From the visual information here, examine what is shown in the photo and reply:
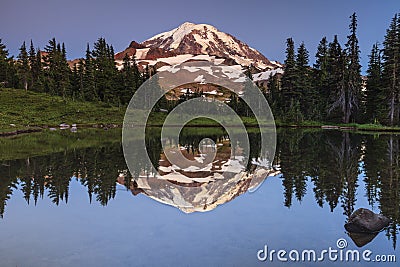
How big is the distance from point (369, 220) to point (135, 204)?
6890 millimetres

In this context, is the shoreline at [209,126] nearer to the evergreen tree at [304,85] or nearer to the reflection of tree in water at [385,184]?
the evergreen tree at [304,85]

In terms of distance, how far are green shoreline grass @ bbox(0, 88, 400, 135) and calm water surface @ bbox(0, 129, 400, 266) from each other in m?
35.6

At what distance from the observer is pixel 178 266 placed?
22.4 ft

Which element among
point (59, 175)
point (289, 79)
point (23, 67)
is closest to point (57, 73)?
point (23, 67)

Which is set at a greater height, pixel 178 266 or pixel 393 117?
pixel 393 117

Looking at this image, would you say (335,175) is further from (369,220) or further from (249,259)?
(249,259)

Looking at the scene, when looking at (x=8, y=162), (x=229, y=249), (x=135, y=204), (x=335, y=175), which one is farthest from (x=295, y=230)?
(x=8, y=162)

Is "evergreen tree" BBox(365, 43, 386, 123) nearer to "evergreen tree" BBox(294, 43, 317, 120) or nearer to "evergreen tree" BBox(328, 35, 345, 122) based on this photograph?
"evergreen tree" BBox(328, 35, 345, 122)

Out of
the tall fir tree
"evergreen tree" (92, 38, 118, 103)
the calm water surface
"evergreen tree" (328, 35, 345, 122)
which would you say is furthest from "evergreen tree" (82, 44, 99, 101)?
the calm water surface

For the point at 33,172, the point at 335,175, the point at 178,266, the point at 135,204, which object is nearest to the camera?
the point at 178,266

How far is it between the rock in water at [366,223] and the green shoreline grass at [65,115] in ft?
140

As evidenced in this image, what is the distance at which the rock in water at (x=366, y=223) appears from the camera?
334 inches

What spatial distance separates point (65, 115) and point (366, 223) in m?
59.6

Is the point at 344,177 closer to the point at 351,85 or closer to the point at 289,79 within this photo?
the point at 351,85
